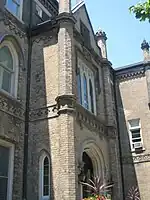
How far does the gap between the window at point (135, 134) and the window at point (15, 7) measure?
1117 cm

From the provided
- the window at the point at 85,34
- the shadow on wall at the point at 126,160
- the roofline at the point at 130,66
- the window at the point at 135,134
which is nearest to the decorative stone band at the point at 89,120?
the window at the point at 85,34

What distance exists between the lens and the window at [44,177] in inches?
533

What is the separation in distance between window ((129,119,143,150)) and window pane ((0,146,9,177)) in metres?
10.9

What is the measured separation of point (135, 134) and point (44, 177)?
10526mm

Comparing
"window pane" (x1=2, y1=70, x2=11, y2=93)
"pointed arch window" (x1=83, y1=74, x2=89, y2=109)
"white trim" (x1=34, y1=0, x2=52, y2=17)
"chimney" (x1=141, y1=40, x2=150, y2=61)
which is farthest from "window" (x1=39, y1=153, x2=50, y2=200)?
"chimney" (x1=141, y1=40, x2=150, y2=61)

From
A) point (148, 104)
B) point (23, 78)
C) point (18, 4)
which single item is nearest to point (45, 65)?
point (23, 78)

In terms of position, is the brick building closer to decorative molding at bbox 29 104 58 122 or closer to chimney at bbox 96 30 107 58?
decorative molding at bbox 29 104 58 122

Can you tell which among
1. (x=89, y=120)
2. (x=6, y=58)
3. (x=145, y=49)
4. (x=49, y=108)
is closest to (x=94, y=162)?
(x=89, y=120)

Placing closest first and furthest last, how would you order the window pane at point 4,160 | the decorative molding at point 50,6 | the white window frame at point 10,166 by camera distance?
the white window frame at point 10,166
the window pane at point 4,160
the decorative molding at point 50,6

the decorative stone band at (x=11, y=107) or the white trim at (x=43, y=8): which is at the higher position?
the white trim at (x=43, y=8)

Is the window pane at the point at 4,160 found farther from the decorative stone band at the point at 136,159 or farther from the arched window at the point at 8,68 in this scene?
the decorative stone band at the point at 136,159

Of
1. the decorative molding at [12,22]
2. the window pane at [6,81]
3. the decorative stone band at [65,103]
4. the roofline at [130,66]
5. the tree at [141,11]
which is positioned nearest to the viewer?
the tree at [141,11]

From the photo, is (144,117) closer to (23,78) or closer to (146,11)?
(23,78)

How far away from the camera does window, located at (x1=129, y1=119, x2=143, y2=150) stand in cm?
2213
